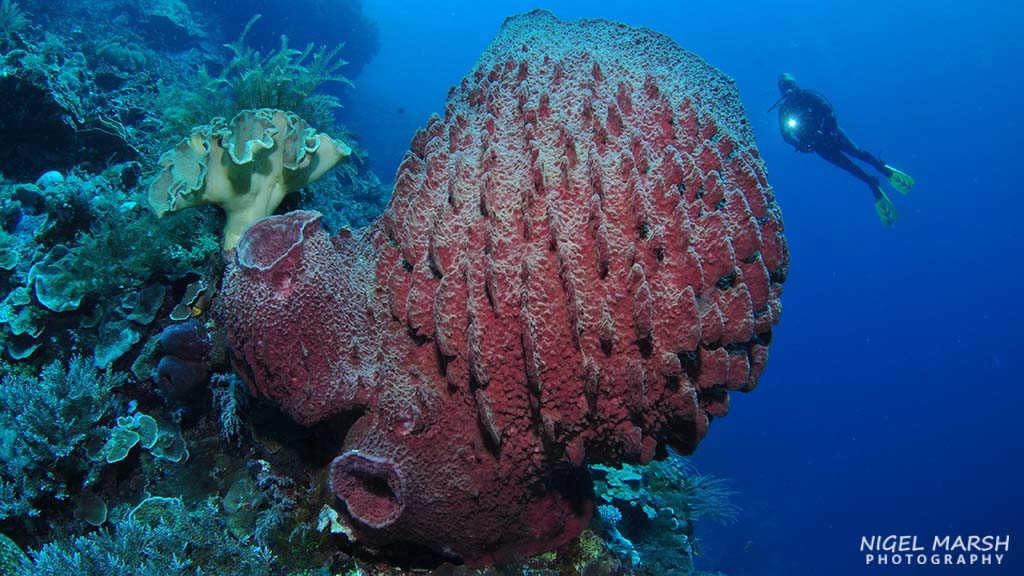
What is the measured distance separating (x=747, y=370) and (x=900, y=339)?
260 ft

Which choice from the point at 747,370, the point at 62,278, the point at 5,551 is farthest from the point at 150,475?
the point at 747,370

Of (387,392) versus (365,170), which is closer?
(387,392)

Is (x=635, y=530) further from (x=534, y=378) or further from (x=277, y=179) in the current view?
(x=277, y=179)

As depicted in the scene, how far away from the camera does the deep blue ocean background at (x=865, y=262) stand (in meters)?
35.0

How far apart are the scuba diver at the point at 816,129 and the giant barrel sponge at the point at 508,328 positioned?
12620 mm

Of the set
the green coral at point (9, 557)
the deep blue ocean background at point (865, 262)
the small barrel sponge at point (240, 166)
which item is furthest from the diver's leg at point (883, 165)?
the deep blue ocean background at point (865, 262)

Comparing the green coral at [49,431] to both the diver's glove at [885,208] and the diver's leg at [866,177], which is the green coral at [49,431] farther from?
the diver's glove at [885,208]

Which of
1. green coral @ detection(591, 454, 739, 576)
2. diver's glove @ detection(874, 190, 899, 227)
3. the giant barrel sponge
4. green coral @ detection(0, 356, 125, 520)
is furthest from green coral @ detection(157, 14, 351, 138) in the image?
diver's glove @ detection(874, 190, 899, 227)

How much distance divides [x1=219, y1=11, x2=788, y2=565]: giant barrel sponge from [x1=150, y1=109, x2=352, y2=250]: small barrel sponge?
0.59 metres

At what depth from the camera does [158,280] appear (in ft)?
10.8

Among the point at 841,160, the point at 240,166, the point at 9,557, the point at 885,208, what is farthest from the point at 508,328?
the point at 885,208

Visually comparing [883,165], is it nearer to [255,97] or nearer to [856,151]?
[856,151]

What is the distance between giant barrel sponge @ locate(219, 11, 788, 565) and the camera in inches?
79.7

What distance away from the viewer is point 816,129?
42.2 feet
